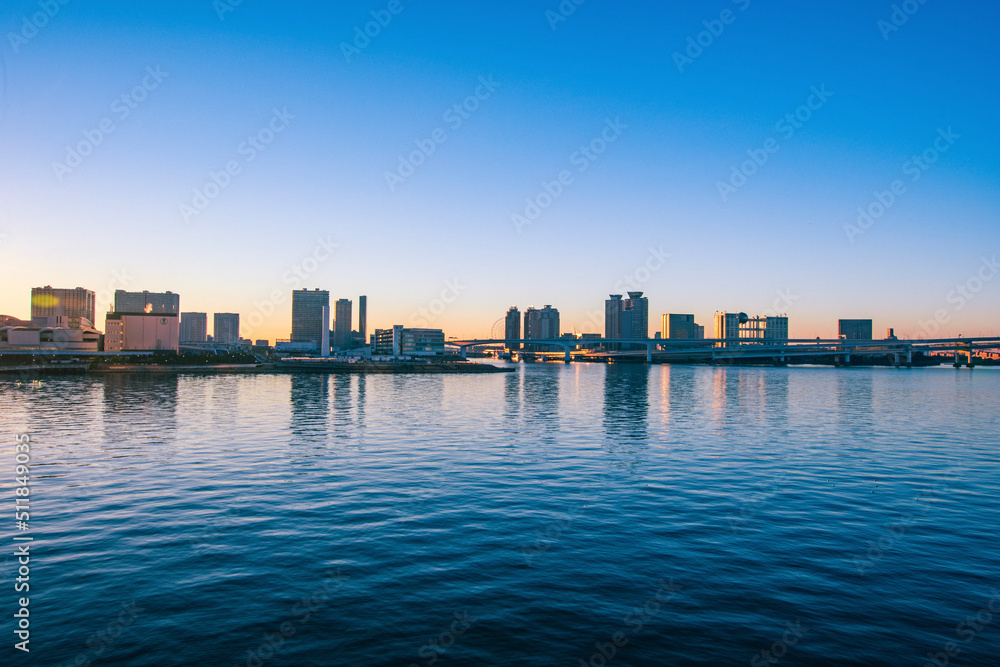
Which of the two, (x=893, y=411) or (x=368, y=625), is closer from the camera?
(x=368, y=625)

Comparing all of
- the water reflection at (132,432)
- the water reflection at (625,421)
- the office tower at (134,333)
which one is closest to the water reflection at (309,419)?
the water reflection at (132,432)

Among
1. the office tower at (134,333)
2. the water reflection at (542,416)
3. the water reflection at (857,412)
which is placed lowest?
the water reflection at (542,416)

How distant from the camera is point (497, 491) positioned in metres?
24.8

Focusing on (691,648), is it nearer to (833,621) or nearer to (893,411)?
(833,621)

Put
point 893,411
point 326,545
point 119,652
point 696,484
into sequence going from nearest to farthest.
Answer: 1. point 119,652
2. point 326,545
3. point 696,484
4. point 893,411

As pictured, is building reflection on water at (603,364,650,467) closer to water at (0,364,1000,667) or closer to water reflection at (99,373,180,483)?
water at (0,364,1000,667)

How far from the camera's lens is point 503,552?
17.0 metres

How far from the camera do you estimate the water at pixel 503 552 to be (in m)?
11.8

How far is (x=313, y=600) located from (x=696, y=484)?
18632 millimetres

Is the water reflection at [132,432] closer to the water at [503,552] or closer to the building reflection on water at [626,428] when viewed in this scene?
the water at [503,552]

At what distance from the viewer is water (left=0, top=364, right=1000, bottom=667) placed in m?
11.8

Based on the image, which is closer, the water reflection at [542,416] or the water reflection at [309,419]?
the water reflection at [309,419]

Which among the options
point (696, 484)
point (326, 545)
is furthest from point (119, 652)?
point (696, 484)

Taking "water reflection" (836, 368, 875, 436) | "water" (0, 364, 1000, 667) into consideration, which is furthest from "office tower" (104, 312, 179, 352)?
"water reflection" (836, 368, 875, 436)
